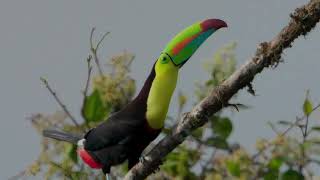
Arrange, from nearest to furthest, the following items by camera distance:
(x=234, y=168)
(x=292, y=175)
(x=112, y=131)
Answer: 1. (x=292, y=175)
2. (x=234, y=168)
3. (x=112, y=131)

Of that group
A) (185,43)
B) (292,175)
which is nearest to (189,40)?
(185,43)

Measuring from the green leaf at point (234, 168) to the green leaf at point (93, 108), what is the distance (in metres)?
0.63

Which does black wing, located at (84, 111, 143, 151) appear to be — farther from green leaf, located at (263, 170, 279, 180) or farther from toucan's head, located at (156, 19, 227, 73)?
green leaf, located at (263, 170, 279, 180)

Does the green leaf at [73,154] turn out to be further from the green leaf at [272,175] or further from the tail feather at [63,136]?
the green leaf at [272,175]

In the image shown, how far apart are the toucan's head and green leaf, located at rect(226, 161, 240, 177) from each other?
1.58 feet

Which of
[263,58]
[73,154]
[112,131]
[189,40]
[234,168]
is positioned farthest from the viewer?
[73,154]

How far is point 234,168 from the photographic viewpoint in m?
2.84

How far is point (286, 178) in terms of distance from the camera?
2.51m

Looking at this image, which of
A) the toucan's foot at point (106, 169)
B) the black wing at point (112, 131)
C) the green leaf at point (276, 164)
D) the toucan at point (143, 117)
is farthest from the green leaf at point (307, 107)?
the toucan's foot at point (106, 169)

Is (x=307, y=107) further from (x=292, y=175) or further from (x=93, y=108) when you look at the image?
(x=93, y=108)

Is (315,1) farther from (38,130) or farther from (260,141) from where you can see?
(38,130)

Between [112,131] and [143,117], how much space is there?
0.22m

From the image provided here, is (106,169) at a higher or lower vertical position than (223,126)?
lower

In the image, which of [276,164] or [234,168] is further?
[234,168]
